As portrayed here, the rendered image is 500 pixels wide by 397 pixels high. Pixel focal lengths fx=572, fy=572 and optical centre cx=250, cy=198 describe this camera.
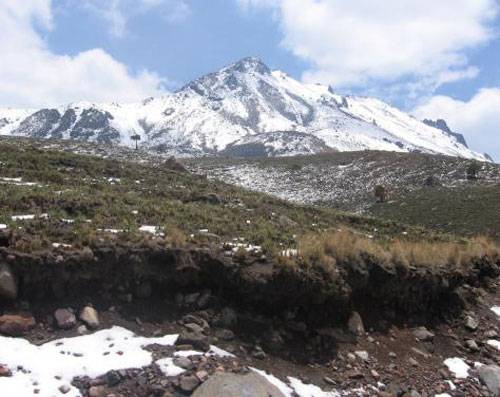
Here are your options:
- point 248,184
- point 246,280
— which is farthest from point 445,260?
point 248,184

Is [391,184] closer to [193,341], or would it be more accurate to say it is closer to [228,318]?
[228,318]

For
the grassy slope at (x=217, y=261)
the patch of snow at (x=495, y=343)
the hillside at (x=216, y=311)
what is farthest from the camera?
the patch of snow at (x=495, y=343)

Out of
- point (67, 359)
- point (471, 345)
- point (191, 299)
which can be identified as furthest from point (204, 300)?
point (471, 345)

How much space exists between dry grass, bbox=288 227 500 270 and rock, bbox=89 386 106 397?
5.00 metres

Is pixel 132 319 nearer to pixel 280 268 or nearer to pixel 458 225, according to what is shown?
pixel 280 268

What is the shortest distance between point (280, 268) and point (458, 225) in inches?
1339

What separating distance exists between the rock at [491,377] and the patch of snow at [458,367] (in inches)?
11.6

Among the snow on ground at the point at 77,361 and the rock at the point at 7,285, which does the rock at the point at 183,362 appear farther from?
the rock at the point at 7,285

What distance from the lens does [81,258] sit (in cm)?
1109

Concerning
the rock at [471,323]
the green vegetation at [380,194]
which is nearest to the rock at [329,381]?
the rock at [471,323]

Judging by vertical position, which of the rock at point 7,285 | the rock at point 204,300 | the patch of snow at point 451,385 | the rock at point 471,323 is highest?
the rock at point 7,285

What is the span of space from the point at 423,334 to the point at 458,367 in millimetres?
1147

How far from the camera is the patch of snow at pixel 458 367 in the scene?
40.7ft

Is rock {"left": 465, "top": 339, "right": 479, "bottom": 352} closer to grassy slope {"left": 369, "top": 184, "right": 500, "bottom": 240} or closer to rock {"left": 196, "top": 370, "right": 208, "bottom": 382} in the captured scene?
rock {"left": 196, "top": 370, "right": 208, "bottom": 382}
